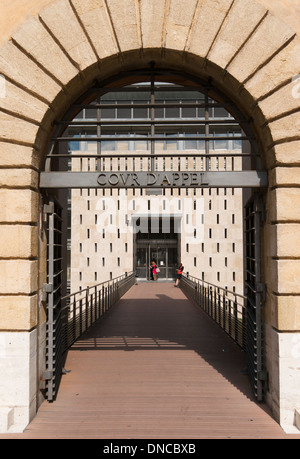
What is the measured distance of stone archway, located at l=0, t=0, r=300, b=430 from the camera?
526 centimetres

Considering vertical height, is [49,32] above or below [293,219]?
above

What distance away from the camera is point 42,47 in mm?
5402

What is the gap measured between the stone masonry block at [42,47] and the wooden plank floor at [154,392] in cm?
531

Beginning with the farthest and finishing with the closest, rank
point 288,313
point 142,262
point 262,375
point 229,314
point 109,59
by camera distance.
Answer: point 142,262
point 229,314
point 262,375
point 109,59
point 288,313

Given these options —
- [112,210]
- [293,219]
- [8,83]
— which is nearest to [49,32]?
[8,83]

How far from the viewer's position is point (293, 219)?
5.34 meters

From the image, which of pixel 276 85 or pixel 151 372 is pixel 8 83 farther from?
pixel 151 372

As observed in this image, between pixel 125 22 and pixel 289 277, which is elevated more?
pixel 125 22

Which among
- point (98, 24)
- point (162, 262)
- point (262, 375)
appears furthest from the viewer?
point (162, 262)

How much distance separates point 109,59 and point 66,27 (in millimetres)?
795

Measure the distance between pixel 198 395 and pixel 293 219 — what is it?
11.3ft

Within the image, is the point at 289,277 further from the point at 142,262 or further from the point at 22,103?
the point at 142,262

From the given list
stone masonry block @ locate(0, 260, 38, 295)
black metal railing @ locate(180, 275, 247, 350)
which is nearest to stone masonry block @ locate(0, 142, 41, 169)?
stone masonry block @ locate(0, 260, 38, 295)

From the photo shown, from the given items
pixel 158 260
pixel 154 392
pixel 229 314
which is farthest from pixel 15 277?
pixel 158 260
